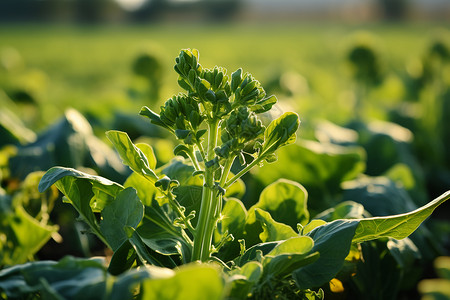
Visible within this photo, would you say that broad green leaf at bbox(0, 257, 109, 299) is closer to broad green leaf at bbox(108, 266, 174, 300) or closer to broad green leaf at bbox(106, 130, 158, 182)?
broad green leaf at bbox(108, 266, 174, 300)

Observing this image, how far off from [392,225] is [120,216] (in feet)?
2.31

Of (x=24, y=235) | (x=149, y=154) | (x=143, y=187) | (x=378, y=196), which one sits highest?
(x=149, y=154)

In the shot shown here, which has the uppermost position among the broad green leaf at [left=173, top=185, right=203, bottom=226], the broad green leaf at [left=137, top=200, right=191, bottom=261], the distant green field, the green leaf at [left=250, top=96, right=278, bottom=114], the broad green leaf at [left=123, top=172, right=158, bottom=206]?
the green leaf at [left=250, top=96, right=278, bottom=114]

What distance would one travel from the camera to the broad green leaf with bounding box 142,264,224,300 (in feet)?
2.56

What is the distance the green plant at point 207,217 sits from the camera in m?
1.05

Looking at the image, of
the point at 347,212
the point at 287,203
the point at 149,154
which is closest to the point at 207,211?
A: the point at 149,154

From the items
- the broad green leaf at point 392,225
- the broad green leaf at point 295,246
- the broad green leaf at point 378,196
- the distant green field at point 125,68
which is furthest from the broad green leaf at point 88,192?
the distant green field at point 125,68

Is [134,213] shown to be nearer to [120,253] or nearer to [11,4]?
[120,253]

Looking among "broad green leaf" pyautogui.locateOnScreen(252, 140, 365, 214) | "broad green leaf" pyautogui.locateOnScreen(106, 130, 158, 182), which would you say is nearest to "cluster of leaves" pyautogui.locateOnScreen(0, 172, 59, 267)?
"broad green leaf" pyautogui.locateOnScreen(106, 130, 158, 182)

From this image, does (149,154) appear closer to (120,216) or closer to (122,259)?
(120,216)

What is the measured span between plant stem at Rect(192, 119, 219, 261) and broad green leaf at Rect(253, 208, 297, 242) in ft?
0.60

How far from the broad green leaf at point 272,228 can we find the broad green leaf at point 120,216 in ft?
1.10

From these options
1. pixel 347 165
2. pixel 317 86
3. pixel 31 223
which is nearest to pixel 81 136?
pixel 31 223

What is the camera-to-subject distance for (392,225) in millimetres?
1179
